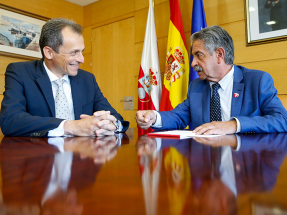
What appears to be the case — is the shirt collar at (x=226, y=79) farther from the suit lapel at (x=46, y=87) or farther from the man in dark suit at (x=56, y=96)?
the suit lapel at (x=46, y=87)

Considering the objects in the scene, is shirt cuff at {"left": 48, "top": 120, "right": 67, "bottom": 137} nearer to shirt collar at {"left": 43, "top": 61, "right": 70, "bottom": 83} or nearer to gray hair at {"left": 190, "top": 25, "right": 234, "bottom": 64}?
shirt collar at {"left": 43, "top": 61, "right": 70, "bottom": 83}

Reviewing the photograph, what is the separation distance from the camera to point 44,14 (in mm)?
4832

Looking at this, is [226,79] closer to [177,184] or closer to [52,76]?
[52,76]

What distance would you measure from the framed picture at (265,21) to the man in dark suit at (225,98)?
136 centimetres

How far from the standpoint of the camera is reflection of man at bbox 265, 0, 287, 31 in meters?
2.93

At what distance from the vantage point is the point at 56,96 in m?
1.89

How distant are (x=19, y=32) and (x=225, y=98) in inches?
158

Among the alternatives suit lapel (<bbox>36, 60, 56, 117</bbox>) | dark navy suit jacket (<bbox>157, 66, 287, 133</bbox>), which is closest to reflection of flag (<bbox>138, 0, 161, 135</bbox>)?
dark navy suit jacket (<bbox>157, 66, 287, 133</bbox>)

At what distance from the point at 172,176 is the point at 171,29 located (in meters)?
3.43

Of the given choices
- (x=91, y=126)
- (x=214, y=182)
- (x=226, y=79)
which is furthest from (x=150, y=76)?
(x=214, y=182)

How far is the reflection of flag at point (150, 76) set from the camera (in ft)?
12.0

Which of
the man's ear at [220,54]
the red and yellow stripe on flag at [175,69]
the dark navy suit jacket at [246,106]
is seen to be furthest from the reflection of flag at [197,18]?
the dark navy suit jacket at [246,106]

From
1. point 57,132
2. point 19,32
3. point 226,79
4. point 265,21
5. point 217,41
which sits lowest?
point 57,132

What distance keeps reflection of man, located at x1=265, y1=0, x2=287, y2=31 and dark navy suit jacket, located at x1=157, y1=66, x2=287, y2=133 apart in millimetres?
1553
